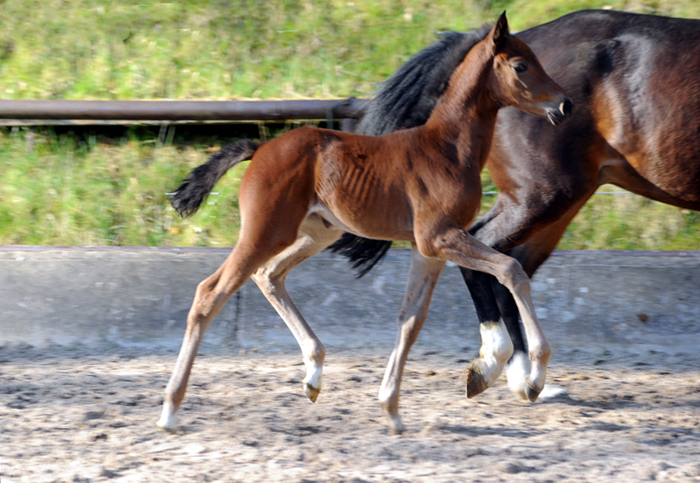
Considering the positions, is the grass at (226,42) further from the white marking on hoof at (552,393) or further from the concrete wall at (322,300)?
the white marking on hoof at (552,393)

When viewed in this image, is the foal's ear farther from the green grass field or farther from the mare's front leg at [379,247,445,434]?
the green grass field

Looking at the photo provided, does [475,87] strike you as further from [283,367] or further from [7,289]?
[7,289]

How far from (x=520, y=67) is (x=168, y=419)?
2070 millimetres

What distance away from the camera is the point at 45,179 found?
5.98 metres

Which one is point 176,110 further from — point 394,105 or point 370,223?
point 370,223

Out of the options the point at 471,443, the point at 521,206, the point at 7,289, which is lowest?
the point at 7,289

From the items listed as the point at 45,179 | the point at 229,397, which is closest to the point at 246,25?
the point at 45,179

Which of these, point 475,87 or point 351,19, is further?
A: point 351,19

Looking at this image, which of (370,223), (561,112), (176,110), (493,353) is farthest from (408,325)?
(176,110)

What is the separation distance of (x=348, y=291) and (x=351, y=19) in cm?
342

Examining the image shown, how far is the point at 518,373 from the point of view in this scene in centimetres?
383

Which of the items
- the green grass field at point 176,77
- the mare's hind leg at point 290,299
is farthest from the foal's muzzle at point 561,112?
the green grass field at point 176,77

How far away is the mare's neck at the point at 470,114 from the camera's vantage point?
2.96 metres

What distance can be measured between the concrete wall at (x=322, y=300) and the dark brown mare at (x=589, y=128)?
0.91 metres
